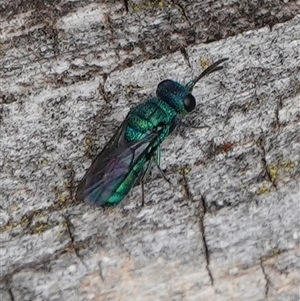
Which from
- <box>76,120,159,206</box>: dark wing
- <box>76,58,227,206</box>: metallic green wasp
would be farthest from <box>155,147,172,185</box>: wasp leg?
<box>76,120,159,206</box>: dark wing

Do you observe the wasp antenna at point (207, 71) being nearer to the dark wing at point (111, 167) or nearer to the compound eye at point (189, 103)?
the compound eye at point (189, 103)

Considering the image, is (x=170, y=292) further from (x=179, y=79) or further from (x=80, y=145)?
(x=179, y=79)

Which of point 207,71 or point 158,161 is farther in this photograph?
point 207,71

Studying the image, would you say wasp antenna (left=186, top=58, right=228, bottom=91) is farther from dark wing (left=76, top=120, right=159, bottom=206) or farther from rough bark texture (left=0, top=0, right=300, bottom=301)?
dark wing (left=76, top=120, right=159, bottom=206)

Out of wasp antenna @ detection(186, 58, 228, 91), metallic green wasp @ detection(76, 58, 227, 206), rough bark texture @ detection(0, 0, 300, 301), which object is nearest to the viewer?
rough bark texture @ detection(0, 0, 300, 301)

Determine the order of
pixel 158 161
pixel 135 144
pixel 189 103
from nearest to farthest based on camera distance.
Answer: pixel 158 161, pixel 189 103, pixel 135 144

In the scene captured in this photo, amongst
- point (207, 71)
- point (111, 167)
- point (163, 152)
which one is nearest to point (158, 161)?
point (163, 152)

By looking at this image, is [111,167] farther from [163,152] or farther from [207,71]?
[207,71]
